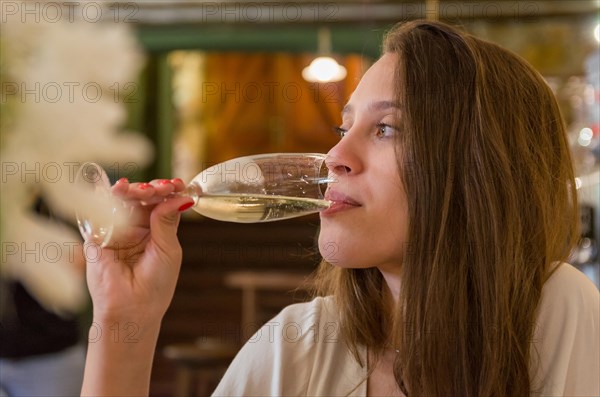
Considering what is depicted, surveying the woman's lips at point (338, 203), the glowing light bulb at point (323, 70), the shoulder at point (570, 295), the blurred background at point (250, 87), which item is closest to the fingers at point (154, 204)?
the woman's lips at point (338, 203)

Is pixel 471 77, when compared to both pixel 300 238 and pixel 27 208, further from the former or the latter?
pixel 300 238

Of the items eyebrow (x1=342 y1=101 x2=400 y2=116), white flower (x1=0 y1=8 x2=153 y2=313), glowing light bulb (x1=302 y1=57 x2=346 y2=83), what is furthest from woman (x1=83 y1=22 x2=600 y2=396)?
glowing light bulb (x1=302 y1=57 x2=346 y2=83)

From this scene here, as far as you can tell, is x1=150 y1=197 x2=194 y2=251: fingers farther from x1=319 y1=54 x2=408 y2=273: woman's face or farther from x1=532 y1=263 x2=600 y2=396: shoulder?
x1=532 y1=263 x2=600 y2=396: shoulder

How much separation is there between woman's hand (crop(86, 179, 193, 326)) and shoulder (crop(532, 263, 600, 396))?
65 centimetres

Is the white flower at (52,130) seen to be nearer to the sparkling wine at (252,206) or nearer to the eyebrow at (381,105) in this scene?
the sparkling wine at (252,206)

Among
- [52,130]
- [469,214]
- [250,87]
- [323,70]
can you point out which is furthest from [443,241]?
[250,87]

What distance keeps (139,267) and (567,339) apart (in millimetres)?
739

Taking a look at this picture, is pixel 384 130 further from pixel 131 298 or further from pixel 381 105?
pixel 131 298

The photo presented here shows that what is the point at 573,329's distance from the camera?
124 cm

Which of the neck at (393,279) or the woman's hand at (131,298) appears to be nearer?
the woman's hand at (131,298)

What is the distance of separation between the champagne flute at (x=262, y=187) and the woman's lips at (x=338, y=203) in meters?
0.01

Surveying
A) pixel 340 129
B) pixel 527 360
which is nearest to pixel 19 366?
pixel 340 129

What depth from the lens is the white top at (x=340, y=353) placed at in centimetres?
123

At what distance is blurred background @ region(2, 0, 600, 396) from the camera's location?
6965 mm
